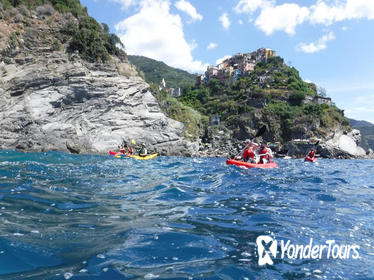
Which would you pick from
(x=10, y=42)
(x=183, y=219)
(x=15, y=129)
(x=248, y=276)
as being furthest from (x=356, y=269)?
(x=10, y=42)

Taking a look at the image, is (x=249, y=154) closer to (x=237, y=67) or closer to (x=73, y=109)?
(x=73, y=109)

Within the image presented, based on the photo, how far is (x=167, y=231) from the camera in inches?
149

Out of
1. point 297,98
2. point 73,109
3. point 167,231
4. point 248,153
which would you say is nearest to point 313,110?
point 297,98

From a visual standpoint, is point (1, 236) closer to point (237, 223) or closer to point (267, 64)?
point (237, 223)

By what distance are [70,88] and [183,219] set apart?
1091 inches

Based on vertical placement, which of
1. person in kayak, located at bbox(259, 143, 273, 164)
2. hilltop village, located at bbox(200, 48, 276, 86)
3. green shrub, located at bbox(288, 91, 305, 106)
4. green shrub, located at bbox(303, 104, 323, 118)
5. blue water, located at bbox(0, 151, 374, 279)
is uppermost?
hilltop village, located at bbox(200, 48, 276, 86)

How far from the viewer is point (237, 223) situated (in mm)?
4340

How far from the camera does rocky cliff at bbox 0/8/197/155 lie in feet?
84.4

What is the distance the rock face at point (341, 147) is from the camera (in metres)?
57.4

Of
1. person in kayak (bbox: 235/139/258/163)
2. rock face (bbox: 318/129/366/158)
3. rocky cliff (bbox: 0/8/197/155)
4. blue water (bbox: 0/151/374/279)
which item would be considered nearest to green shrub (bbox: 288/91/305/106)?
rock face (bbox: 318/129/366/158)

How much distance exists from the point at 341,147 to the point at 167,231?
65.8 m

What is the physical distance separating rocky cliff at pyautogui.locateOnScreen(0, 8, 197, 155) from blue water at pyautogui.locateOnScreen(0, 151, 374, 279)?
69.4 feet

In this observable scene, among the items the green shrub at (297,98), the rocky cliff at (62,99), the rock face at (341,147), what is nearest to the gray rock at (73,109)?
the rocky cliff at (62,99)

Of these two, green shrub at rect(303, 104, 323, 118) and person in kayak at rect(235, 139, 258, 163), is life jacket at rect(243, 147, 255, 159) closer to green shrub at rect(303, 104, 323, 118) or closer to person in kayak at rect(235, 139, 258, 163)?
person in kayak at rect(235, 139, 258, 163)
